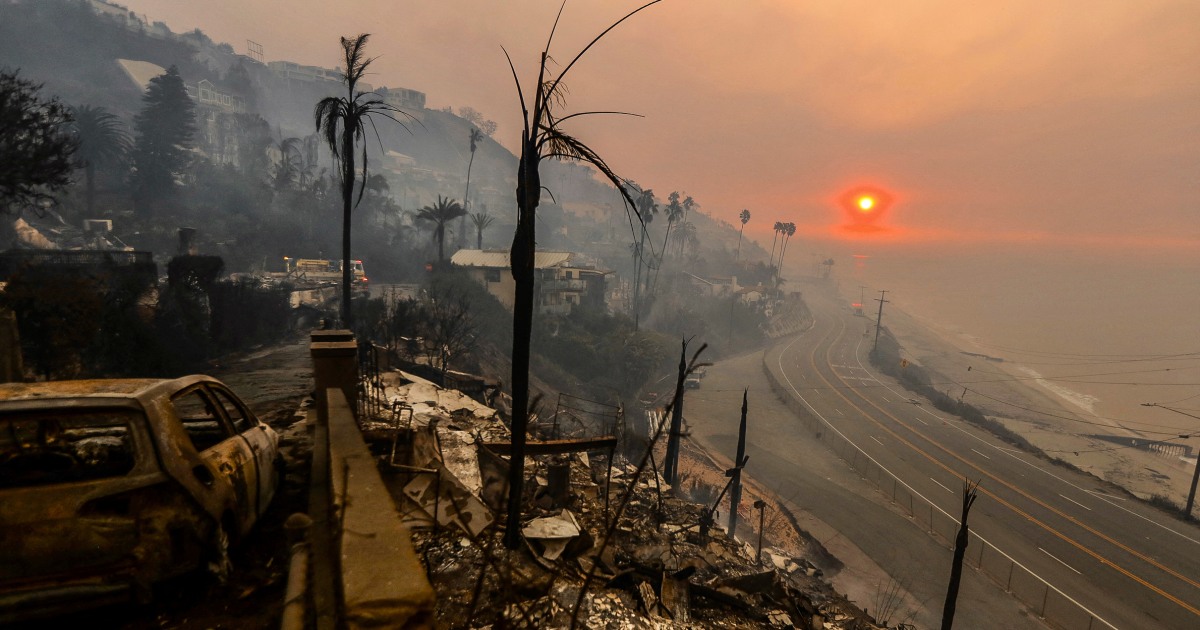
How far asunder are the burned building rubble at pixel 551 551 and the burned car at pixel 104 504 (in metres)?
1.74

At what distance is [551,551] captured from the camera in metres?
5.73

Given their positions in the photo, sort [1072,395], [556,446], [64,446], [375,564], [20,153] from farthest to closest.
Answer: [1072,395]
[20,153]
[556,446]
[64,446]
[375,564]

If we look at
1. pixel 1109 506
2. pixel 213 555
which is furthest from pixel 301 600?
pixel 1109 506

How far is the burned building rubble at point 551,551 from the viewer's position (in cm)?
430

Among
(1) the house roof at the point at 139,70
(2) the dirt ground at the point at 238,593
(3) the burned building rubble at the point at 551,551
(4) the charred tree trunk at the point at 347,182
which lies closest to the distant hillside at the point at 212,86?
(1) the house roof at the point at 139,70

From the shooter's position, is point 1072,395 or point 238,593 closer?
point 238,593

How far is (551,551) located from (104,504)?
4107 millimetres

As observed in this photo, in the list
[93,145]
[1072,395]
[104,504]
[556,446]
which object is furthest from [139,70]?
[1072,395]

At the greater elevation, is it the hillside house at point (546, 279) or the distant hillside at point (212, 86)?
the distant hillside at point (212, 86)

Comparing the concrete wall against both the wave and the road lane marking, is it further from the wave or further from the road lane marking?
the wave

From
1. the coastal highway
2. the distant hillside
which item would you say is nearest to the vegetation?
the coastal highway

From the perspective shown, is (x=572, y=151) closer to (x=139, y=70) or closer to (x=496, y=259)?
(x=496, y=259)

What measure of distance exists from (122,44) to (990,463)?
637 ft

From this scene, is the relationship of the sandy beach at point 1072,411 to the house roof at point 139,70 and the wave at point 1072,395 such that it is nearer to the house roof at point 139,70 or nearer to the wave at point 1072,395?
the wave at point 1072,395
